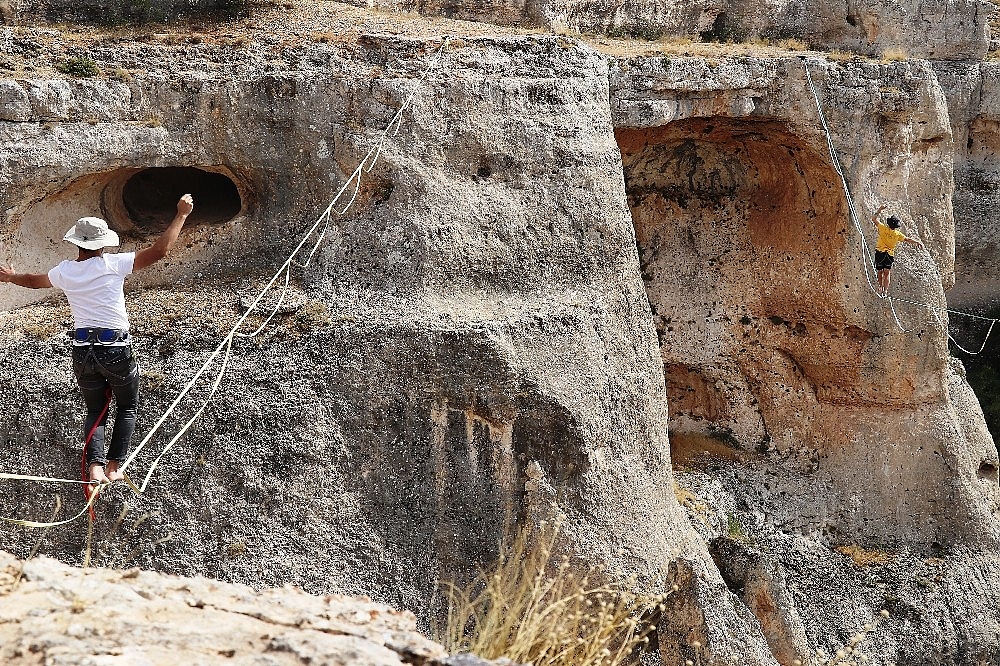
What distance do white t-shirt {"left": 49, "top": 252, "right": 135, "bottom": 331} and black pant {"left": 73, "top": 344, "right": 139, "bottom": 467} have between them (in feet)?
0.47

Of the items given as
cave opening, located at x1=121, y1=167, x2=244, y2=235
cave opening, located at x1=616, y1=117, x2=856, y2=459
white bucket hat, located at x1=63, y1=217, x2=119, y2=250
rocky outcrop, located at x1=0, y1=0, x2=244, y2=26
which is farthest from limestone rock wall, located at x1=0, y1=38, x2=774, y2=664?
cave opening, located at x1=616, y1=117, x2=856, y2=459

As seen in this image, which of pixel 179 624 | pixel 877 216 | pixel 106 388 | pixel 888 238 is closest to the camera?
pixel 179 624

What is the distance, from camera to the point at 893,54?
1127 cm

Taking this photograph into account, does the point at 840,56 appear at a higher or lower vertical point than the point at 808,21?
lower

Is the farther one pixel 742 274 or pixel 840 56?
pixel 742 274

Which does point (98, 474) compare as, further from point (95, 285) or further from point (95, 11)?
point (95, 11)

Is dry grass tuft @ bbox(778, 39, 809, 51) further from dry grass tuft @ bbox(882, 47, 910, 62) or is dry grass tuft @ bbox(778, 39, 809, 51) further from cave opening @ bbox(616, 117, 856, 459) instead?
cave opening @ bbox(616, 117, 856, 459)

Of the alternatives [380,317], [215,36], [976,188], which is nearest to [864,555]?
[380,317]

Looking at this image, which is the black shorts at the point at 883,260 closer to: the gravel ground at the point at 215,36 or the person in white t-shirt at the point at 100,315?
the gravel ground at the point at 215,36

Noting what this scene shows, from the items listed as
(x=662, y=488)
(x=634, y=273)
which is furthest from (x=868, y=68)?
(x=662, y=488)

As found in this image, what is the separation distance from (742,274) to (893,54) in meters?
2.89

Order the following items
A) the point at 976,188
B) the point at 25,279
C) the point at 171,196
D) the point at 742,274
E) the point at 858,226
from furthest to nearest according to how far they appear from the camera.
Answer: the point at 976,188, the point at 742,274, the point at 858,226, the point at 171,196, the point at 25,279

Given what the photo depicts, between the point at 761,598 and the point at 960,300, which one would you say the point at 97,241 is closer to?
the point at 761,598

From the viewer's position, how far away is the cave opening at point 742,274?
11.3 metres
